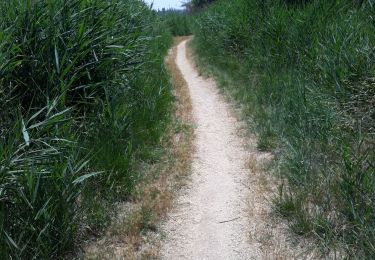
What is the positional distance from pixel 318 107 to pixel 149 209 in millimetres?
1929

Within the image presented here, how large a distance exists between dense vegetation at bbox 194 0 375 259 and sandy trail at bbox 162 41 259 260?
0.34 metres

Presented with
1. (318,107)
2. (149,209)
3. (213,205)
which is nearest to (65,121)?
(149,209)

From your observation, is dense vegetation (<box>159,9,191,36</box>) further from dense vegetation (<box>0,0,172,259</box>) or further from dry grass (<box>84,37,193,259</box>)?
dry grass (<box>84,37,193,259</box>)

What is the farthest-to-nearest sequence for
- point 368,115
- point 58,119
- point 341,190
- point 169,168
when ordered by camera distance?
1. point 169,168
2. point 368,115
3. point 58,119
4. point 341,190

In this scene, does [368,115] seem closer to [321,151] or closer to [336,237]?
[321,151]

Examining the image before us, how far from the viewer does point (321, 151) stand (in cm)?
364

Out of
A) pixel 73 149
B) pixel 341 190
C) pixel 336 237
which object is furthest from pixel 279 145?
pixel 73 149

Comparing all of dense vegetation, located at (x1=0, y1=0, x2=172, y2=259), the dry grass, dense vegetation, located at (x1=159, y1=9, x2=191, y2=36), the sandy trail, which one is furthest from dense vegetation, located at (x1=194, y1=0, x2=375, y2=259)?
dense vegetation, located at (x1=159, y1=9, x2=191, y2=36)

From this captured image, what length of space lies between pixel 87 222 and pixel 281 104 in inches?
114

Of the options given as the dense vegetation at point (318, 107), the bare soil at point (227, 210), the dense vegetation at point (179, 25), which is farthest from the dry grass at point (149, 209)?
the dense vegetation at point (179, 25)

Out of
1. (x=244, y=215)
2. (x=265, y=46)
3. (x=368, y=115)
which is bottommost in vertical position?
(x=244, y=215)

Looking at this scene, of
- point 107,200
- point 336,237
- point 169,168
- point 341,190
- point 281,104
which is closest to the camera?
point 336,237

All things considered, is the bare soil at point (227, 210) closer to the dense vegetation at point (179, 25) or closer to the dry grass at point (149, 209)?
the dry grass at point (149, 209)

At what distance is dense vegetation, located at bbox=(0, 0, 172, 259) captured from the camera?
2.66 meters
